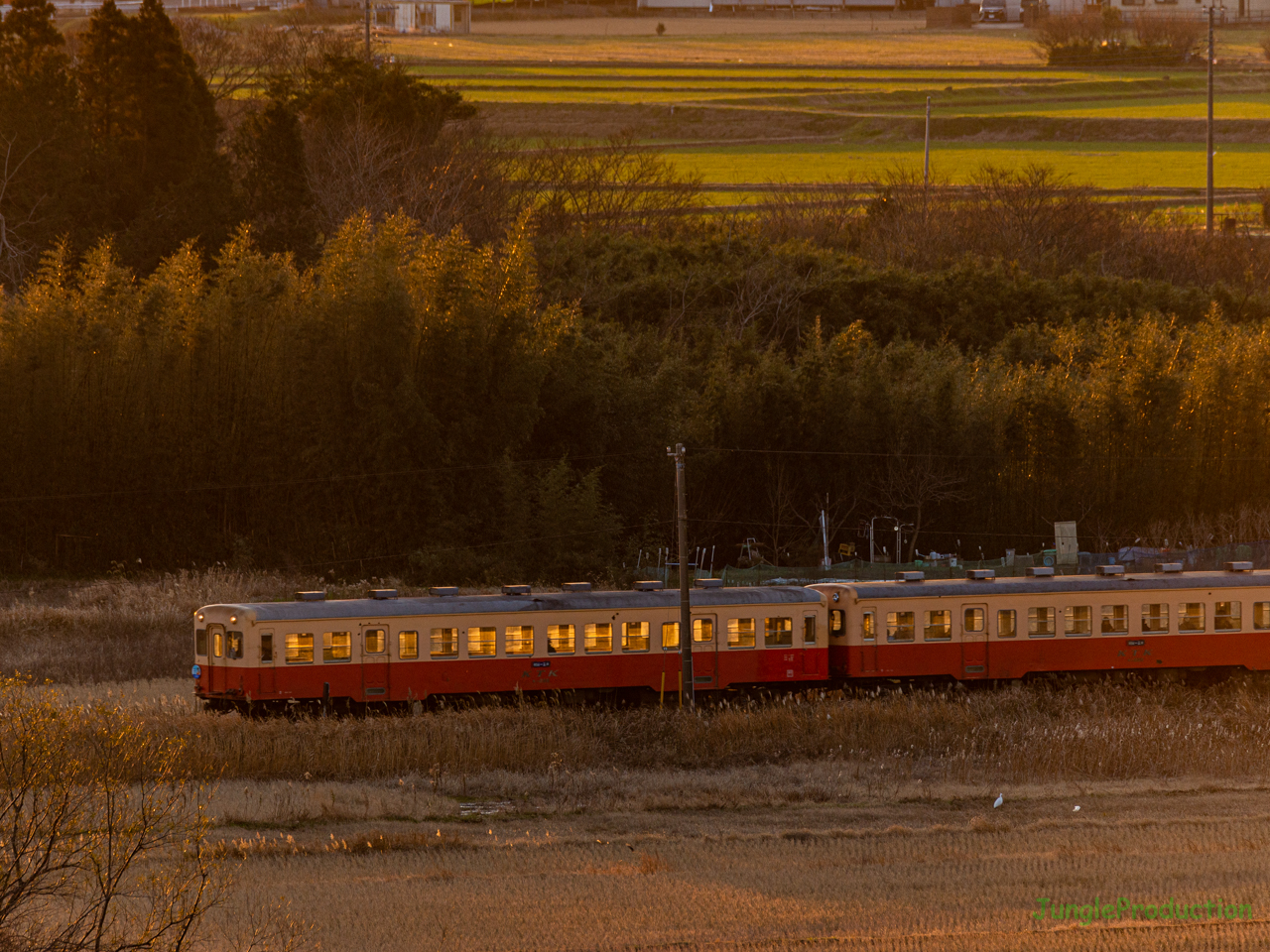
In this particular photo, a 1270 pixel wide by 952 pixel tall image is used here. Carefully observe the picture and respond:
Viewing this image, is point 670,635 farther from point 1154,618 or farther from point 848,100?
point 848,100

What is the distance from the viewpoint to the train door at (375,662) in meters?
23.9

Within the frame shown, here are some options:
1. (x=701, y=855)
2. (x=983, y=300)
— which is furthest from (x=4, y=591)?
(x=983, y=300)

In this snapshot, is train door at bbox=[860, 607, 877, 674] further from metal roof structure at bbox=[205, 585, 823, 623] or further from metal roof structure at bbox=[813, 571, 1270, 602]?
metal roof structure at bbox=[205, 585, 823, 623]

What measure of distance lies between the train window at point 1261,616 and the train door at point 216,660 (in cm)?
1616

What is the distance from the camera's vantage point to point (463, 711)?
23.7 metres

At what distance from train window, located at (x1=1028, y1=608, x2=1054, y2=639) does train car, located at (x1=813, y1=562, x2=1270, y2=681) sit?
0.6 inches

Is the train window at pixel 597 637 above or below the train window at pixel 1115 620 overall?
above

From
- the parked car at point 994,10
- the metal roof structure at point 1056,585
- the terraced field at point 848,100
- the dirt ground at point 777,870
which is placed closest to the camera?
the dirt ground at point 777,870

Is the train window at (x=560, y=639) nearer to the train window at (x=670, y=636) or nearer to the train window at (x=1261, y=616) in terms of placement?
the train window at (x=670, y=636)

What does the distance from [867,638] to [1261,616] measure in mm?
6627

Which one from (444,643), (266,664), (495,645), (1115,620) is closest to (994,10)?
(1115,620)

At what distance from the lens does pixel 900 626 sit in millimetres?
26016

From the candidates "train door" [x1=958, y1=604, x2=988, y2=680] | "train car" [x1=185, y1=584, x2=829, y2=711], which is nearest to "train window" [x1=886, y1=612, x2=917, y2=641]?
"train door" [x1=958, y1=604, x2=988, y2=680]

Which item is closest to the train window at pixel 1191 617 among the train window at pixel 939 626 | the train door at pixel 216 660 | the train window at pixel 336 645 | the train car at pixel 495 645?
the train window at pixel 939 626
